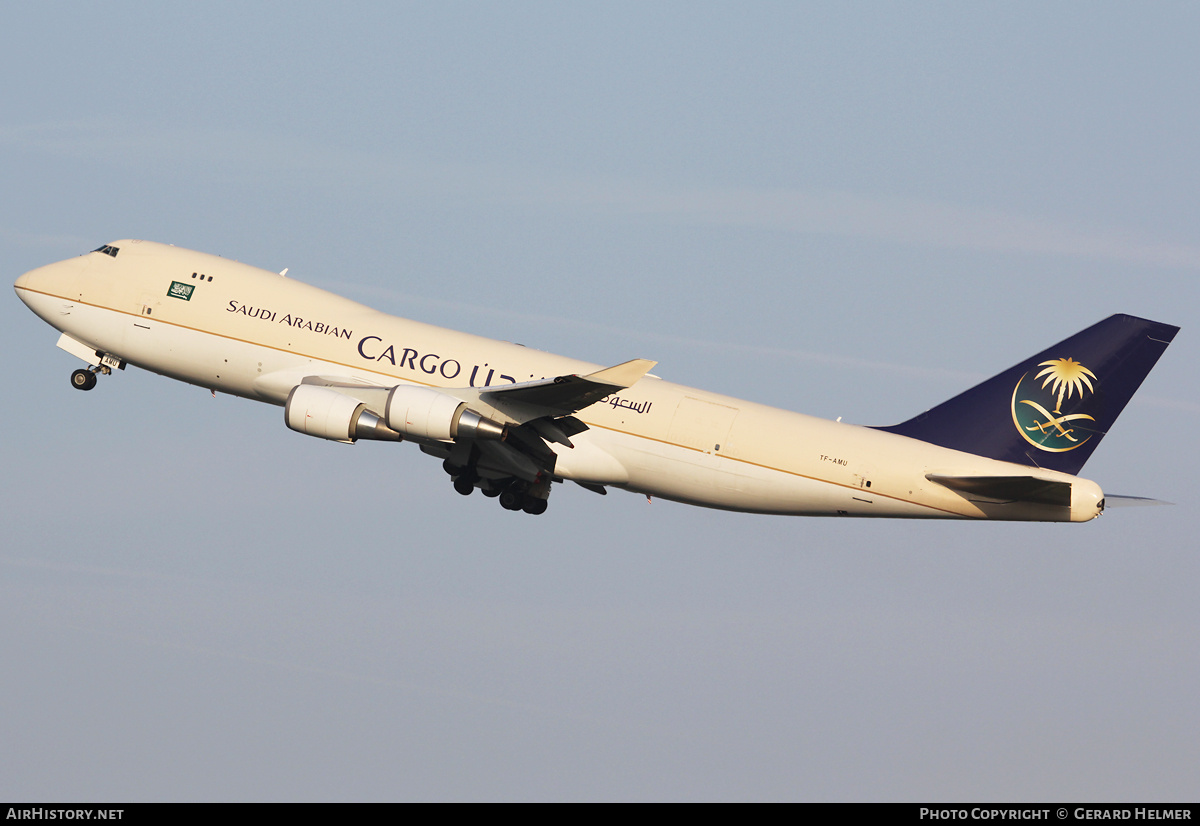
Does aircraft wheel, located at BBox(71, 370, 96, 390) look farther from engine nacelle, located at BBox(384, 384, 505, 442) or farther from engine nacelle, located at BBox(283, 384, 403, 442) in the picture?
engine nacelle, located at BBox(384, 384, 505, 442)

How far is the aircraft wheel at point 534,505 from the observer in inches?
1478

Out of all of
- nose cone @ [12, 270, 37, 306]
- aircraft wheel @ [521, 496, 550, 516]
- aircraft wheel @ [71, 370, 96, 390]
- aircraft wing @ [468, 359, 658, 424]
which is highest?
nose cone @ [12, 270, 37, 306]

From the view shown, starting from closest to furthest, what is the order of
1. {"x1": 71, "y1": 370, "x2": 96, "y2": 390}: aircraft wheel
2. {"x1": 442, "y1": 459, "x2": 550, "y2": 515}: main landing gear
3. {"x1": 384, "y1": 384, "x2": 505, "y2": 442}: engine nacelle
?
{"x1": 384, "y1": 384, "x2": 505, "y2": 442}: engine nacelle
{"x1": 442, "y1": 459, "x2": 550, "y2": 515}: main landing gear
{"x1": 71, "y1": 370, "x2": 96, "y2": 390}: aircraft wheel

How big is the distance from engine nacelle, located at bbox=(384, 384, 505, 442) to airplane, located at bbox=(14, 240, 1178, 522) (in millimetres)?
49

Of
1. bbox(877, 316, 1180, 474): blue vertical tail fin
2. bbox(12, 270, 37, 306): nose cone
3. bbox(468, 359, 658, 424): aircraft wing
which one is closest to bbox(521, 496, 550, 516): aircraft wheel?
bbox(468, 359, 658, 424): aircraft wing

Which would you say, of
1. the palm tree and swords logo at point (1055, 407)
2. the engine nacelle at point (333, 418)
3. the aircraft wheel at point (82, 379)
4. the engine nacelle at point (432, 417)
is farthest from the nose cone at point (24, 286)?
the palm tree and swords logo at point (1055, 407)

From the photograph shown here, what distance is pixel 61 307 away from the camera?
38.0m

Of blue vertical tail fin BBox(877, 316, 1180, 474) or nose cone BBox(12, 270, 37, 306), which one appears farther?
nose cone BBox(12, 270, 37, 306)

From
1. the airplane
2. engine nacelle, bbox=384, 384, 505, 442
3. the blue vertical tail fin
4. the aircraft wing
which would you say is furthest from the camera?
the blue vertical tail fin

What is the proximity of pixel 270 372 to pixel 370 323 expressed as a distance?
9.80 feet

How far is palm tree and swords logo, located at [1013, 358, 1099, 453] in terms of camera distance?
33906 mm

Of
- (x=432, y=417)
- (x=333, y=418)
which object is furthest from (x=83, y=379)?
(x=432, y=417)

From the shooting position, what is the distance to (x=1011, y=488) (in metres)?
32.6

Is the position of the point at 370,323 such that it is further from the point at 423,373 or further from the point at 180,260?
the point at 180,260
